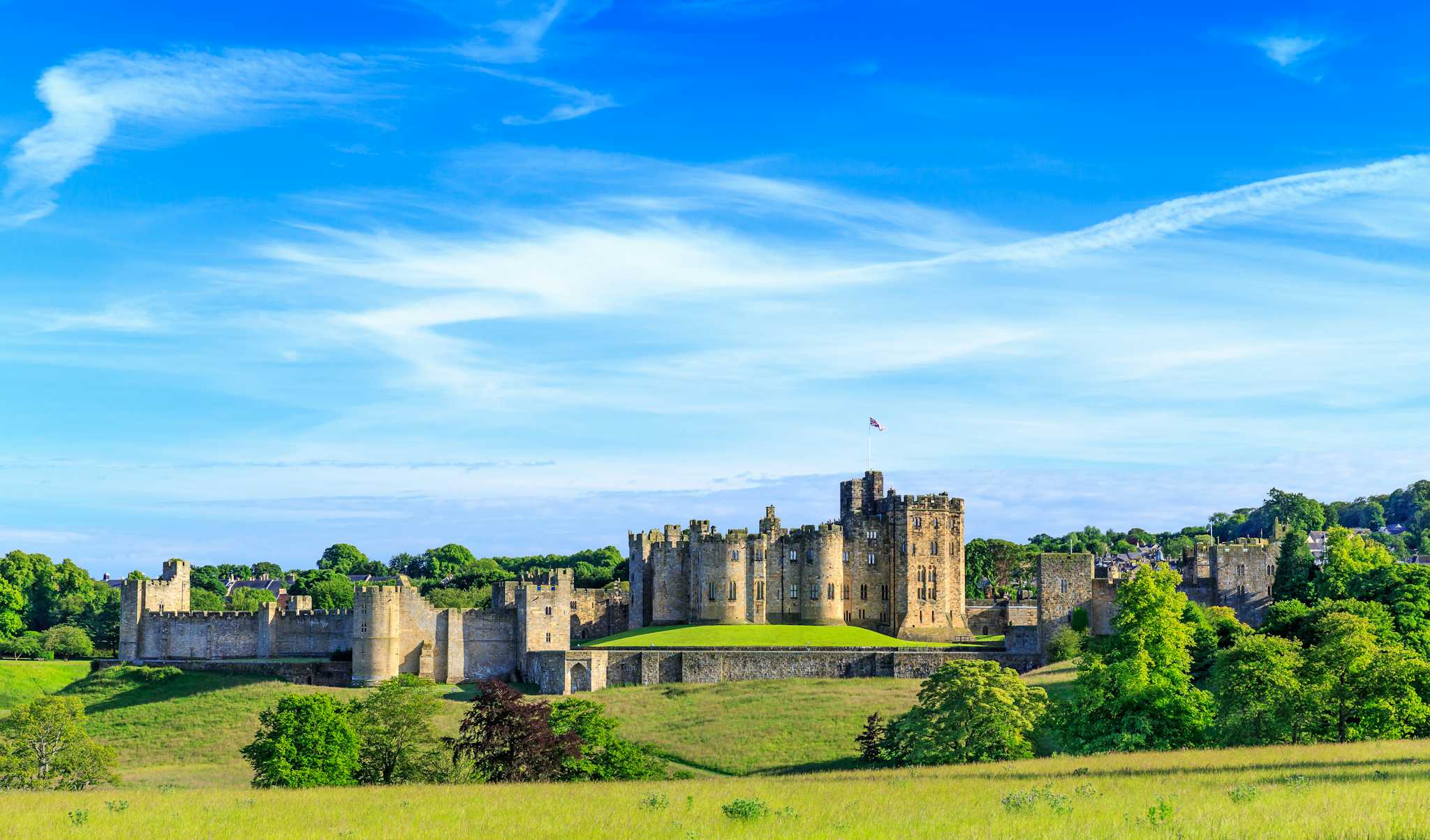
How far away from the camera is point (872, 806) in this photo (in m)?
30.8

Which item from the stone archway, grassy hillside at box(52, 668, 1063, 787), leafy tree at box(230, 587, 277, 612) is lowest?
grassy hillside at box(52, 668, 1063, 787)

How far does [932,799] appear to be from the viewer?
32.3 m

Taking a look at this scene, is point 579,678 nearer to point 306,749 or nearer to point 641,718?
point 641,718

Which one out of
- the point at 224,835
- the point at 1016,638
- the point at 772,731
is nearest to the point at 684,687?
the point at 772,731

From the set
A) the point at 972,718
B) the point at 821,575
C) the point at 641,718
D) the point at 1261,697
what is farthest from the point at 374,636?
the point at 1261,697

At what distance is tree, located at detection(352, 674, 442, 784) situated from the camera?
172 ft

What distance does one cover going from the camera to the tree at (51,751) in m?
54.6

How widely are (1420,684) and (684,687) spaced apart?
1669 inches

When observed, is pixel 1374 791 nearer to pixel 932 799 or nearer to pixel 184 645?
pixel 932 799

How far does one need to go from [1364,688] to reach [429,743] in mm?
34565

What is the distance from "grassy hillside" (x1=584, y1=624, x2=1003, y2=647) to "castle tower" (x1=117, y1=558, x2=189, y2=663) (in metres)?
28.3

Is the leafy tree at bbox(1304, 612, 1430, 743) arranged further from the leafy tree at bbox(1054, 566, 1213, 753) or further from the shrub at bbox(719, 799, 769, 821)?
the shrub at bbox(719, 799, 769, 821)

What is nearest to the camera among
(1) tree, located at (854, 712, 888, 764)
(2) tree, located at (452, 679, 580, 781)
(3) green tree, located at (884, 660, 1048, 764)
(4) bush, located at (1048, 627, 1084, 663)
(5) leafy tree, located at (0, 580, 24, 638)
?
(2) tree, located at (452, 679, 580, 781)

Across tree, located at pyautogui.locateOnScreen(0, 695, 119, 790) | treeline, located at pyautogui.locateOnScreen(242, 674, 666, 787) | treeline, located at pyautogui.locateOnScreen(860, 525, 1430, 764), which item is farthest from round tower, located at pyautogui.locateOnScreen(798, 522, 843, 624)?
tree, located at pyautogui.locateOnScreen(0, 695, 119, 790)
